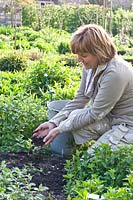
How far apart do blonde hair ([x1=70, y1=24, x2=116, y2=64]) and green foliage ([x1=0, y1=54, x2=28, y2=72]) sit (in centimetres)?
487

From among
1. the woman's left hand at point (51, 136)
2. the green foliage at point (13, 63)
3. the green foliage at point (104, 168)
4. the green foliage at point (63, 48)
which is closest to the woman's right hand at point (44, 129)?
the woman's left hand at point (51, 136)

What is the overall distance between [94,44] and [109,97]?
402 millimetres

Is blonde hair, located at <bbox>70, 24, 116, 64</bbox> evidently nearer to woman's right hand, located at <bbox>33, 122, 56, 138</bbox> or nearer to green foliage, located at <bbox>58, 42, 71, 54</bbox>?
woman's right hand, located at <bbox>33, 122, 56, 138</bbox>

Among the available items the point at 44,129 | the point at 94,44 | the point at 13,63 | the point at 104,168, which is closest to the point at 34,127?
the point at 44,129

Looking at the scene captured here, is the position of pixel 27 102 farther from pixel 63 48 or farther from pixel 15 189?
pixel 63 48

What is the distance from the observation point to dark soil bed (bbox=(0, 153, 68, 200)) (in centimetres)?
379

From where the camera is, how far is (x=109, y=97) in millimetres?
3902

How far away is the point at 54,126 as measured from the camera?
4227 millimetres

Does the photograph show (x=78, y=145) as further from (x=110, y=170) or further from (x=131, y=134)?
(x=110, y=170)

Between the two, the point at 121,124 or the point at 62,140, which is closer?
the point at 121,124

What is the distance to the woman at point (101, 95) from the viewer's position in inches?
154

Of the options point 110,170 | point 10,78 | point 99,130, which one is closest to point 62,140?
point 99,130

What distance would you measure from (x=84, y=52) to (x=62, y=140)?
2.99ft

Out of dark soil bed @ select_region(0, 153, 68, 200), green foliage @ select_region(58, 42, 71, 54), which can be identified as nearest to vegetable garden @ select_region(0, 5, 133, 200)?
dark soil bed @ select_region(0, 153, 68, 200)
